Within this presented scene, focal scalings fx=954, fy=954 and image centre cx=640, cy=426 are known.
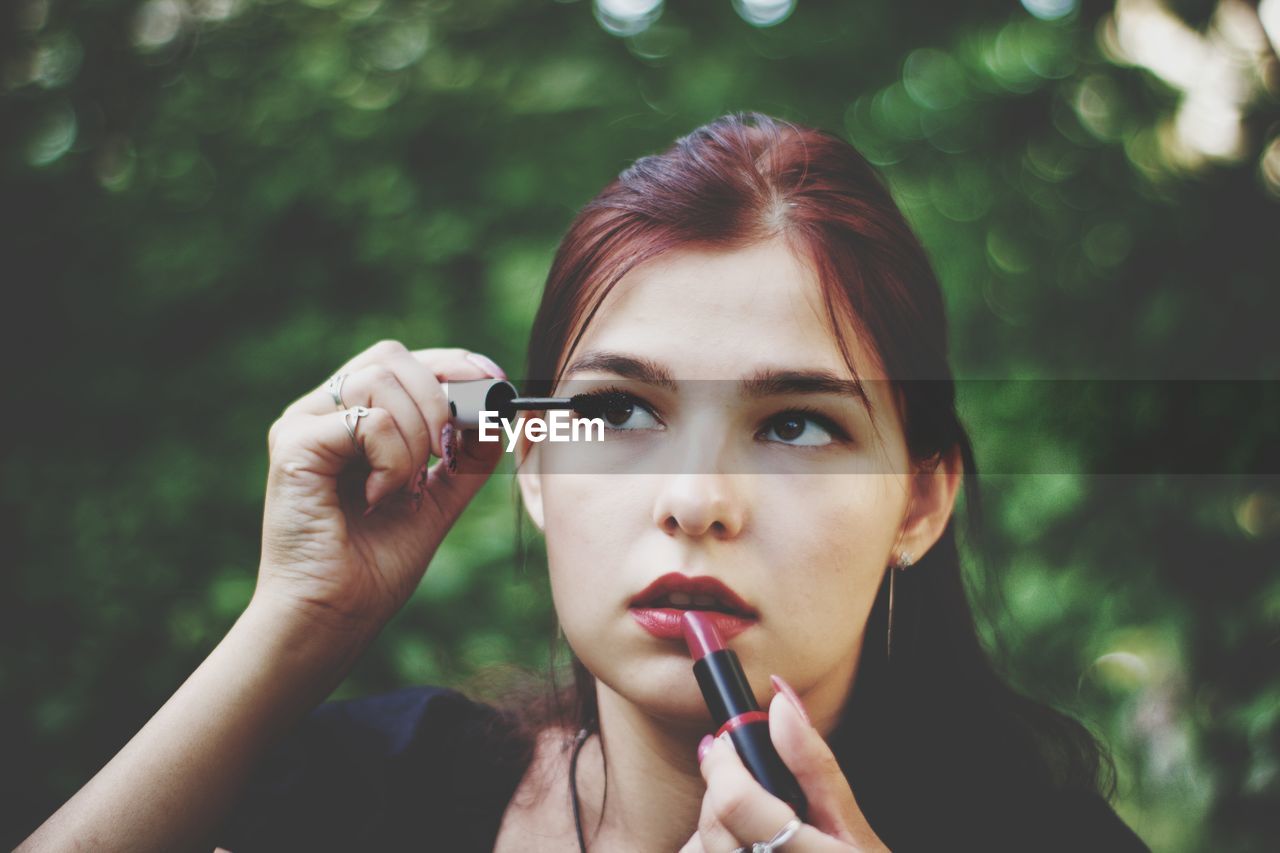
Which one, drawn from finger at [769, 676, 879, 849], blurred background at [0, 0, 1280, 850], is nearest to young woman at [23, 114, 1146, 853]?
finger at [769, 676, 879, 849]

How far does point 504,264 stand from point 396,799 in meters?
0.87

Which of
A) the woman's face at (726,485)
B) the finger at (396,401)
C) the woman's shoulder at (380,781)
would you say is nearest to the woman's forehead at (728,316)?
the woman's face at (726,485)

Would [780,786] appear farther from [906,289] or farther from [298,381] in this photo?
[298,381]

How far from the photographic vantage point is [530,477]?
1.20 metres

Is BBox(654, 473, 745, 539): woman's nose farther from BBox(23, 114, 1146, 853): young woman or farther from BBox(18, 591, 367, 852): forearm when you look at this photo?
BBox(18, 591, 367, 852): forearm

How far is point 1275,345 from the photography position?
1.41 m

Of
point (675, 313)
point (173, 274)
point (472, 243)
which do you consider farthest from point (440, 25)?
point (675, 313)

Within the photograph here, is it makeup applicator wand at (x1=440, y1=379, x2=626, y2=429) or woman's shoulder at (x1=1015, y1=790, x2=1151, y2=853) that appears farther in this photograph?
woman's shoulder at (x1=1015, y1=790, x2=1151, y2=853)

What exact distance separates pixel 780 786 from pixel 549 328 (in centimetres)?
59

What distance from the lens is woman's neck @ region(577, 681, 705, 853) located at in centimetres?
104

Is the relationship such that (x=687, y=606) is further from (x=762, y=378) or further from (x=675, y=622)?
(x=762, y=378)

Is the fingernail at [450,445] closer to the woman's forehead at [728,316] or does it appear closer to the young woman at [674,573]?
the young woman at [674,573]

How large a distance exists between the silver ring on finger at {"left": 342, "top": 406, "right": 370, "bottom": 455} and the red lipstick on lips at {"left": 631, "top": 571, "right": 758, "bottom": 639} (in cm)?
36

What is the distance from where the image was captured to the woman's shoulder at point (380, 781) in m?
1.10
